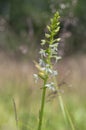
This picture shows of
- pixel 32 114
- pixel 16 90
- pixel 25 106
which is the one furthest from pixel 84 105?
pixel 32 114

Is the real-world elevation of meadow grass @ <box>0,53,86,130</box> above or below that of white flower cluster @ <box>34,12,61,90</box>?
above

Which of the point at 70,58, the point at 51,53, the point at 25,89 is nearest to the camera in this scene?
the point at 51,53

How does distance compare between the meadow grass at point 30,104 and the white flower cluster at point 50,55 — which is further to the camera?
the meadow grass at point 30,104

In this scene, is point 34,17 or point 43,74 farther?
point 34,17

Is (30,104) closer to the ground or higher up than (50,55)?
higher up

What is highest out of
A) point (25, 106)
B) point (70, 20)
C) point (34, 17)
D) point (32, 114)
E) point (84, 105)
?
point (34, 17)

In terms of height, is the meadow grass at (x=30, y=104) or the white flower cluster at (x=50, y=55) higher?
the meadow grass at (x=30, y=104)

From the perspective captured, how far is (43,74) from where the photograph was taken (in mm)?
1780

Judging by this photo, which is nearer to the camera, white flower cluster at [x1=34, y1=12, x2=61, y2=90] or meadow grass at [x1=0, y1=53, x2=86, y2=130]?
white flower cluster at [x1=34, y1=12, x2=61, y2=90]

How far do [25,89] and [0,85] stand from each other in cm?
126

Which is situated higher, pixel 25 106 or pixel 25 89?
pixel 25 89

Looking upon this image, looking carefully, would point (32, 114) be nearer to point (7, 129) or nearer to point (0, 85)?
point (7, 129)

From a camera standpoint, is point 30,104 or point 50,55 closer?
point 50,55

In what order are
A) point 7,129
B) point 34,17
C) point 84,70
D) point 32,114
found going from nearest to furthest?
point 7,129 < point 32,114 < point 84,70 < point 34,17
